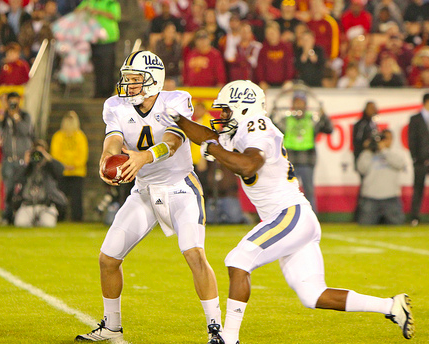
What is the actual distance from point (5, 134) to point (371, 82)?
5.86m

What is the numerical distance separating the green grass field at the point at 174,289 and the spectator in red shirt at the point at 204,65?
107 inches

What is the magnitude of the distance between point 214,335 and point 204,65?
799cm

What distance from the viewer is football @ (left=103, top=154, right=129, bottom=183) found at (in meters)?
4.75

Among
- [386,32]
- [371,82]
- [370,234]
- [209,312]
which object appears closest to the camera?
[209,312]

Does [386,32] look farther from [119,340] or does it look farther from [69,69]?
[119,340]

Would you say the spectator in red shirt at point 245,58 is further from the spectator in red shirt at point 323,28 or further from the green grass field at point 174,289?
the green grass field at point 174,289

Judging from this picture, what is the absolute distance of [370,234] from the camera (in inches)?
436

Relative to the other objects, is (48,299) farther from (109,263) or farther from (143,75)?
(143,75)

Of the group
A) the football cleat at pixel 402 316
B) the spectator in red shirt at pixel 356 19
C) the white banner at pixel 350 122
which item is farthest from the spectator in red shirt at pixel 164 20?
the football cleat at pixel 402 316

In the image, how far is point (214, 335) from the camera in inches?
191

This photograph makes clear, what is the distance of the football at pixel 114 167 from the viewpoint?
187 inches

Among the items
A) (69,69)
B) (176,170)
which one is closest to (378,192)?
(69,69)

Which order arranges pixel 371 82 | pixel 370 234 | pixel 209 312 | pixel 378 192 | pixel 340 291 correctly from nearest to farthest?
pixel 340 291 < pixel 209 312 < pixel 370 234 < pixel 378 192 < pixel 371 82

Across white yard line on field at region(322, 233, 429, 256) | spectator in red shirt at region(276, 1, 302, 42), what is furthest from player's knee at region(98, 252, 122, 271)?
spectator in red shirt at region(276, 1, 302, 42)
